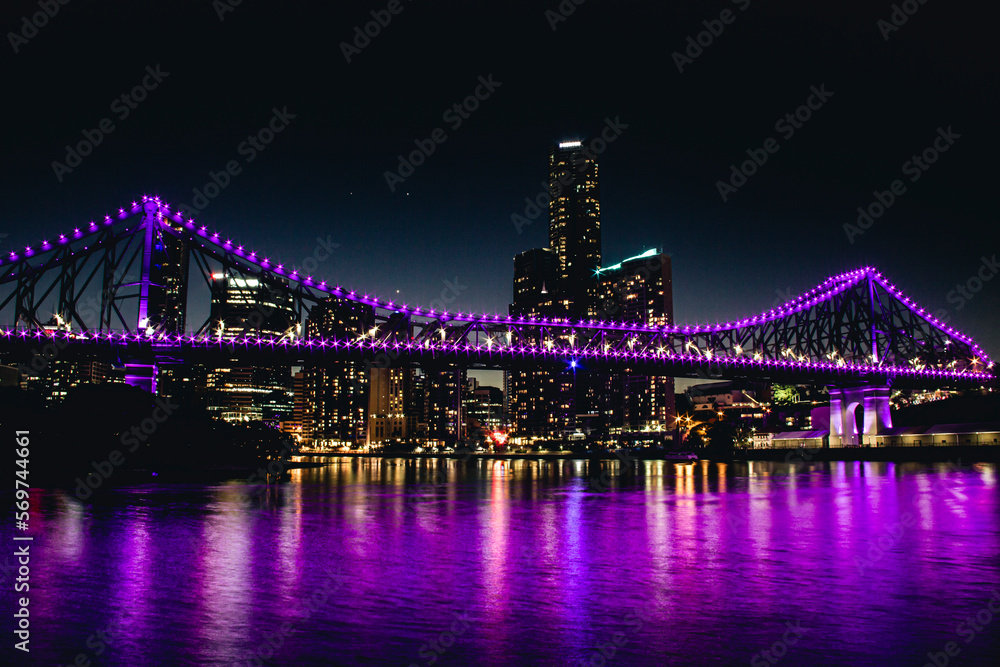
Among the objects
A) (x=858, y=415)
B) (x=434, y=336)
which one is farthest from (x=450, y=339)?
(x=858, y=415)

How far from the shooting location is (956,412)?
106375 millimetres

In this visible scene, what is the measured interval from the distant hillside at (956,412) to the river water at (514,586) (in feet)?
257

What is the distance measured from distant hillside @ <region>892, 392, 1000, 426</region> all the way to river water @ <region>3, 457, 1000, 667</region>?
78216 millimetres

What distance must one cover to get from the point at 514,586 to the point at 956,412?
353 feet

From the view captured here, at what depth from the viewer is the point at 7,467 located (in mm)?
51156

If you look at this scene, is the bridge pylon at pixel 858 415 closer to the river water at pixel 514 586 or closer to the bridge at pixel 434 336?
the bridge at pixel 434 336

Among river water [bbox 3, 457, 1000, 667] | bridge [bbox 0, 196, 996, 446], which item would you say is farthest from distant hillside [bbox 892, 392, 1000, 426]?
river water [bbox 3, 457, 1000, 667]

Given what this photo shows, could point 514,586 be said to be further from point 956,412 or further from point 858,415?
point 956,412

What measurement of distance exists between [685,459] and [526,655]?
10077 centimetres

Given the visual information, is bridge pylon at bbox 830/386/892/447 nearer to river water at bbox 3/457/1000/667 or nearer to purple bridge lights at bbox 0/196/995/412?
purple bridge lights at bbox 0/196/995/412

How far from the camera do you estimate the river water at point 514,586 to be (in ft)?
38.8

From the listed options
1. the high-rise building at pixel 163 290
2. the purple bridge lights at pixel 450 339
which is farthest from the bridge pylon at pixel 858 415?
the high-rise building at pixel 163 290

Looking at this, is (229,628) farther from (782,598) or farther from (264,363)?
(264,363)

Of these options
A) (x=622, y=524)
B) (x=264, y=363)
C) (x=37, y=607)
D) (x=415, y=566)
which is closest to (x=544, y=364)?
(x=264, y=363)
